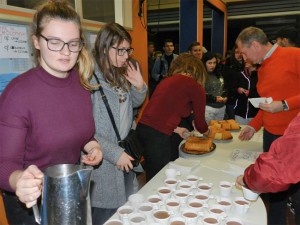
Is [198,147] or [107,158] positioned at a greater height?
[107,158]

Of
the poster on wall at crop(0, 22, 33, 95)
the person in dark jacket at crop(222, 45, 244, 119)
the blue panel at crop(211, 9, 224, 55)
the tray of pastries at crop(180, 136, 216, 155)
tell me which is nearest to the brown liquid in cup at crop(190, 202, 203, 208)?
the tray of pastries at crop(180, 136, 216, 155)

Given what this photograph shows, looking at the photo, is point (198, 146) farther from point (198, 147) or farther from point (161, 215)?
point (161, 215)

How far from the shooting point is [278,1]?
7.84 m

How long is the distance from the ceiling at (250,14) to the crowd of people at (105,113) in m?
5.61

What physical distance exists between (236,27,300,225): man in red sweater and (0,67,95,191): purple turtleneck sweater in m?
1.40

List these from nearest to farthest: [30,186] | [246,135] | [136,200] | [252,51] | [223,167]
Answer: [30,186] < [136,200] < [223,167] < [252,51] < [246,135]

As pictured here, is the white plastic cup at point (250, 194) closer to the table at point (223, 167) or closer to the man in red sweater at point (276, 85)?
the table at point (223, 167)

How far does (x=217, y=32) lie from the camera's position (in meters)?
8.61

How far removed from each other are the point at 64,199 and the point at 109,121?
2.63ft

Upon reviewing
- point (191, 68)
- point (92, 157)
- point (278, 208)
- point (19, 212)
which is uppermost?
point (191, 68)

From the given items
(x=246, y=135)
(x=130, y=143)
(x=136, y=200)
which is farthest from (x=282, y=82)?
(x=136, y=200)

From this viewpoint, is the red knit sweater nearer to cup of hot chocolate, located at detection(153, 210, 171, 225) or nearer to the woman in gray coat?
the woman in gray coat

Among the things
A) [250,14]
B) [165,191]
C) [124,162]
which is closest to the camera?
[165,191]

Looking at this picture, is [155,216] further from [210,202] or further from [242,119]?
[242,119]
